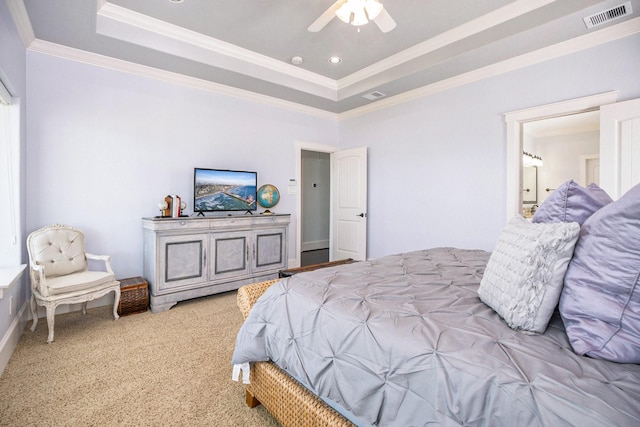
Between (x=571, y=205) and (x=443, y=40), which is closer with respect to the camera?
(x=571, y=205)

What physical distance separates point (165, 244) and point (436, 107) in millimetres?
3794

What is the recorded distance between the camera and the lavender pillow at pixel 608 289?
2.71 ft

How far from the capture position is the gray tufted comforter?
0.74 m

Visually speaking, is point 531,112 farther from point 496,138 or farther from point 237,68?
point 237,68

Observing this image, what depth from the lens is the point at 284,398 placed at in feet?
4.73

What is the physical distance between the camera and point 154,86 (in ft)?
12.1

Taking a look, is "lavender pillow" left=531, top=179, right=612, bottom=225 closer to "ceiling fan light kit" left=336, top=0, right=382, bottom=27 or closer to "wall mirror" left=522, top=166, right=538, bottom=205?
"ceiling fan light kit" left=336, top=0, right=382, bottom=27

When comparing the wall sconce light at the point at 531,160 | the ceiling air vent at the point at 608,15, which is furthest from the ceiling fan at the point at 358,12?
the wall sconce light at the point at 531,160

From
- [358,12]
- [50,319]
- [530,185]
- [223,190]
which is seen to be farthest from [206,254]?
[530,185]

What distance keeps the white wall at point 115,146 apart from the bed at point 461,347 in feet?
9.01

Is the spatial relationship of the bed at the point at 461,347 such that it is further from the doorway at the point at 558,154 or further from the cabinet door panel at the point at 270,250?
the doorway at the point at 558,154

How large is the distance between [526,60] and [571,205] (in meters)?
2.94

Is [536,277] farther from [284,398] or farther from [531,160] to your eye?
[531,160]

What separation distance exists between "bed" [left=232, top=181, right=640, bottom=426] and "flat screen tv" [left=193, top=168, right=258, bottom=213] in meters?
2.62
